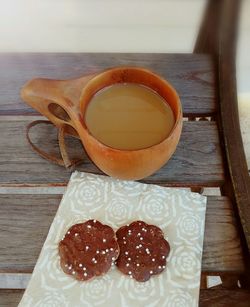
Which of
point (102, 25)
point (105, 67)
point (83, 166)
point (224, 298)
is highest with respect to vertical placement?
point (102, 25)

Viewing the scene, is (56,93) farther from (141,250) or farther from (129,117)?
(141,250)

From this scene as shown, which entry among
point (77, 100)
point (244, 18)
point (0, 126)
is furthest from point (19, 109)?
point (244, 18)

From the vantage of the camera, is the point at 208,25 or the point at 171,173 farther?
the point at 208,25

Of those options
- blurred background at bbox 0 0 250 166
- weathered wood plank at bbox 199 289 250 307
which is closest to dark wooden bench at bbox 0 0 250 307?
weathered wood plank at bbox 199 289 250 307

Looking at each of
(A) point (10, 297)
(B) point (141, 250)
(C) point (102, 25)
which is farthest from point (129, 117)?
(C) point (102, 25)

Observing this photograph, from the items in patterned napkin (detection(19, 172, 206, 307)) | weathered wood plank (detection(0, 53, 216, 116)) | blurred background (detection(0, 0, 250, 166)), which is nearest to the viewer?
patterned napkin (detection(19, 172, 206, 307))

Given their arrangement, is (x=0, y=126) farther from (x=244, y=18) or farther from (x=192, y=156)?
(x=244, y=18)

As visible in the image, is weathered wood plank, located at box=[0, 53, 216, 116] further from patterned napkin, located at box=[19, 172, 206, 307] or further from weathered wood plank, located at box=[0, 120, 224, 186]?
patterned napkin, located at box=[19, 172, 206, 307]
